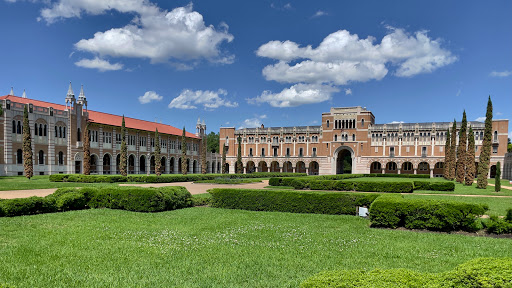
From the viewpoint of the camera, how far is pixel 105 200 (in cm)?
1338

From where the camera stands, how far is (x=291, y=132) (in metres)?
74.0

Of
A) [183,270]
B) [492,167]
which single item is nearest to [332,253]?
[183,270]

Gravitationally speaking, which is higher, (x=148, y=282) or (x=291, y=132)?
(x=291, y=132)

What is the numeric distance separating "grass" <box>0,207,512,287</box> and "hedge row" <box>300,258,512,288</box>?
1905 mm

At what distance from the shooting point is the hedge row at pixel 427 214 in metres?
9.48

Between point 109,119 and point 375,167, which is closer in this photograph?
point 109,119

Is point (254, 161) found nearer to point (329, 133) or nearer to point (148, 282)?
point (329, 133)

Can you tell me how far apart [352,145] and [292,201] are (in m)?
57.3

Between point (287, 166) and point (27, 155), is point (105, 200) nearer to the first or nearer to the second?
point (27, 155)

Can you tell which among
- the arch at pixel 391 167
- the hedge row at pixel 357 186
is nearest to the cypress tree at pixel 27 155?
the hedge row at pixel 357 186

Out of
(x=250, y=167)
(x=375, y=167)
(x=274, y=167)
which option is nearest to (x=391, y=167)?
(x=375, y=167)

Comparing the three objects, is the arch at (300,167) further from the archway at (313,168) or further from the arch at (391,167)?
the arch at (391,167)

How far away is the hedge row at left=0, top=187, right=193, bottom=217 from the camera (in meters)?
11.7

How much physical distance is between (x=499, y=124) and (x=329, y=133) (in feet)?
99.5
